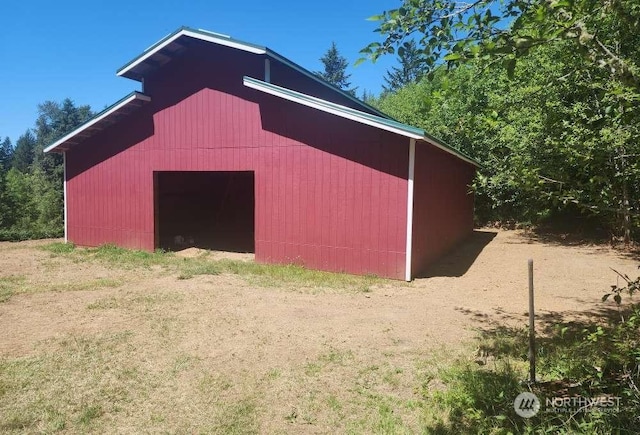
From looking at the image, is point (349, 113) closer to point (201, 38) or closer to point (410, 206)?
point (410, 206)

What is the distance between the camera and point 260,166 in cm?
973

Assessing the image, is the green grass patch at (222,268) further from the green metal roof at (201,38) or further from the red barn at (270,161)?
the green metal roof at (201,38)

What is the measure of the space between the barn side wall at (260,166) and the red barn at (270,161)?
0.03 metres

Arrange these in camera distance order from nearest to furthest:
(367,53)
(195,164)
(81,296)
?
(367,53)
(81,296)
(195,164)

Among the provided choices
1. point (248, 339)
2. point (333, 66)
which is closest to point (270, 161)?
point (248, 339)

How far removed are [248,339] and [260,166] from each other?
5407 mm

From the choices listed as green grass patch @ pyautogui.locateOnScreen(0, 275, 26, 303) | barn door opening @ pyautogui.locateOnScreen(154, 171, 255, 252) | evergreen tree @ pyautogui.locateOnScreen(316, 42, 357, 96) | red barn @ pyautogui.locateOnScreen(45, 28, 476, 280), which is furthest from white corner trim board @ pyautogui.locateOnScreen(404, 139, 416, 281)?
evergreen tree @ pyautogui.locateOnScreen(316, 42, 357, 96)

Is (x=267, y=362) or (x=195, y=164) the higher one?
(x=195, y=164)

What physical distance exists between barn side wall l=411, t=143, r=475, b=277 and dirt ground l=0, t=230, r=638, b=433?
70cm

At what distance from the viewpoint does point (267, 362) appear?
4.41 meters

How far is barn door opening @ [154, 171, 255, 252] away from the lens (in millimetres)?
13125

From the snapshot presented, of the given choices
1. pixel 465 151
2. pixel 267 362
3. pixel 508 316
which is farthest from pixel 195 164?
pixel 465 151

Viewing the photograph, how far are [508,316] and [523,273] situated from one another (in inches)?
144

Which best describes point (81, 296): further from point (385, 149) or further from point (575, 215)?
point (575, 215)
